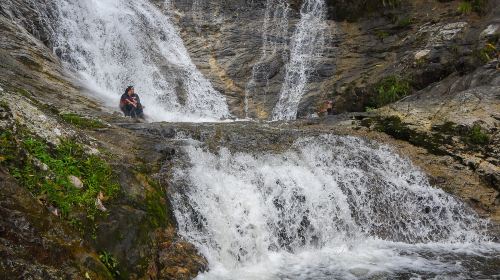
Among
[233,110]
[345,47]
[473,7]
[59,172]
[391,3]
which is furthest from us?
[345,47]

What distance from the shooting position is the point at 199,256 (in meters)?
7.26

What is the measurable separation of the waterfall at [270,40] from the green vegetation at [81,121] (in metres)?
10.7

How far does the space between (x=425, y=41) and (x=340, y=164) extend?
31.7 feet

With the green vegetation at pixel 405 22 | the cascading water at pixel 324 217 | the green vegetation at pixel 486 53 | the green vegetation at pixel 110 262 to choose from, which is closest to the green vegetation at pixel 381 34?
the green vegetation at pixel 405 22

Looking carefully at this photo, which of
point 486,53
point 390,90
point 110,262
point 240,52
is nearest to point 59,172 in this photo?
point 110,262

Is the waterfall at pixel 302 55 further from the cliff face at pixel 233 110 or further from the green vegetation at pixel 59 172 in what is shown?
the green vegetation at pixel 59 172

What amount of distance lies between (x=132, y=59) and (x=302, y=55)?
7774 mm

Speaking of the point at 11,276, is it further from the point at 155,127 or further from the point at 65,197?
the point at 155,127

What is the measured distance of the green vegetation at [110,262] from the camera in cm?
570

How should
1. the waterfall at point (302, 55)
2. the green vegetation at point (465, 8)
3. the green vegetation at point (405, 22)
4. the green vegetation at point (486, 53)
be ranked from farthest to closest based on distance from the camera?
the waterfall at point (302, 55) < the green vegetation at point (405, 22) < the green vegetation at point (465, 8) < the green vegetation at point (486, 53)

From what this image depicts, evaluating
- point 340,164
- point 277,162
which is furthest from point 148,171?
point 340,164

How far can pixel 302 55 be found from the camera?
21391 millimetres

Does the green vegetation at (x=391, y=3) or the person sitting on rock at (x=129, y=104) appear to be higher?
the green vegetation at (x=391, y=3)

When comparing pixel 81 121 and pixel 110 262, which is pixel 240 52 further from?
pixel 110 262
